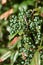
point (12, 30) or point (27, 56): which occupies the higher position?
point (12, 30)

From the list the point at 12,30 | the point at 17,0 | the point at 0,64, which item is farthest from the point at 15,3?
the point at 12,30

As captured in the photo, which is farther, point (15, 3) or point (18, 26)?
point (15, 3)

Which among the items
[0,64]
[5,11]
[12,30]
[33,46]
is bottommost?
[0,64]

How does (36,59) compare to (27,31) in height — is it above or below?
below

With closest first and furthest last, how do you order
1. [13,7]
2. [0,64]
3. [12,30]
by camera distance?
[12,30] < [0,64] < [13,7]

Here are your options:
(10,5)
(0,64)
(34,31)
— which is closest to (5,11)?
(10,5)

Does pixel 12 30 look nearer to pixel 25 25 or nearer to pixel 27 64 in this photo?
pixel 25 25

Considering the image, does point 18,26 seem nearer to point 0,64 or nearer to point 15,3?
point 0,64

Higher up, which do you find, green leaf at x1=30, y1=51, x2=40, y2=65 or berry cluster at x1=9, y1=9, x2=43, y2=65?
berry cluster at x1=9, y1=9, x2=43, y2=65

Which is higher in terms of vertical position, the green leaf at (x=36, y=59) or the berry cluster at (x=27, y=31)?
the berry cluster at (x=27, y=31)

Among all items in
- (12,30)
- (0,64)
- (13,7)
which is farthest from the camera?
(13,7)
